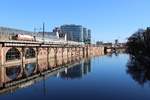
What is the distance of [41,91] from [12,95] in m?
3.87

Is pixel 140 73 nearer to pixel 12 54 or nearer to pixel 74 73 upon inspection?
pixel 74 73

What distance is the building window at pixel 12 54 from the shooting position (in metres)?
61.8

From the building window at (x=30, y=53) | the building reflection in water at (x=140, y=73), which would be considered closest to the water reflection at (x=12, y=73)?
the building reflection in water at (x=140, y=73)

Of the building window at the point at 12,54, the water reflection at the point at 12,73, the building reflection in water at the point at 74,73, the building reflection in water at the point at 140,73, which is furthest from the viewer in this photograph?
the building window at the point at 12,54

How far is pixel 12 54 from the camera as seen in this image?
210ft

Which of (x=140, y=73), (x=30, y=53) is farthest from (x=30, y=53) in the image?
(x=140, y=73)

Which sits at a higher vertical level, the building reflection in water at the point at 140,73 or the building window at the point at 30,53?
the building window at the point at 30,53

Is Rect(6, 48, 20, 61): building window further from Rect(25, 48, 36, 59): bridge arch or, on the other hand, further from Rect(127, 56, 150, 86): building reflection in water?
Rect(127, 56, 150, 86): building reflection in water

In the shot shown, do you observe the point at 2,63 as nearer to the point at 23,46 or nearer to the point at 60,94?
the point at 23,46

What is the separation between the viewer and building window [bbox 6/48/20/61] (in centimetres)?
6184

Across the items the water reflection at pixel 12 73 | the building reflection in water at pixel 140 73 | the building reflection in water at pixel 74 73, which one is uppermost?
the water reflection at pixel 12 73

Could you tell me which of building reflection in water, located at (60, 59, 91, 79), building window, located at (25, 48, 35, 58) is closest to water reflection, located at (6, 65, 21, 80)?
building reflection in water, located at (60, 59, 91, 79)

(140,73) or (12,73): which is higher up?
(12,73)

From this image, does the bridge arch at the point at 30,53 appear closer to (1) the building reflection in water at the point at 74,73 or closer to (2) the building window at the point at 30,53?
(2) the building window at the point at 30,53
